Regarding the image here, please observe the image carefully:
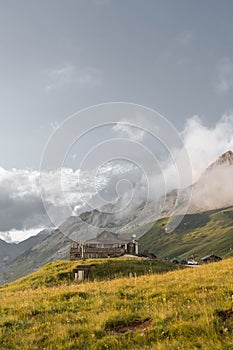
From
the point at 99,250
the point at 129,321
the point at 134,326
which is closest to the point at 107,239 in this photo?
the point at 99,250

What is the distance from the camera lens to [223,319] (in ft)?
33.6

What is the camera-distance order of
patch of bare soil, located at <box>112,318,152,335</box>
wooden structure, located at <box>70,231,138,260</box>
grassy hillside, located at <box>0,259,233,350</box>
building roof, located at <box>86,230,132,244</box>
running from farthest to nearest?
building roof, located at <box>86,230,132,244</box> < wooden structure, located at <box>70,231,138,260</box> < patch of bare soil, located at <box>112,318,152,335</box> < grassy hillside, located at <box>0,259,233,350</box>

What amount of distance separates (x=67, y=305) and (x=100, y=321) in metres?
3.58

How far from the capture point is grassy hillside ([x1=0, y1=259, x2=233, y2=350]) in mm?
9562

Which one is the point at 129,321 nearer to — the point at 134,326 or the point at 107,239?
the point at 134,326

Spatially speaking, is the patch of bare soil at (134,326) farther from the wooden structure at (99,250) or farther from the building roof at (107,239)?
the building roof at (107,239)

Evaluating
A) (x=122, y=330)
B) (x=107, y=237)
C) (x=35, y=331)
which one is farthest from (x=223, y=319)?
(x=107, y=237)

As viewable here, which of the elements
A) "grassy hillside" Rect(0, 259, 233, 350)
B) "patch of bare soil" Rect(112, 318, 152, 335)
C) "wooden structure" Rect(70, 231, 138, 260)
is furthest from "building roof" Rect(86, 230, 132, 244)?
"patch of bare soil" Rect(112, 318, 152, 335)

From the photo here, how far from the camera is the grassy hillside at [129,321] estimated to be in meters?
9.56

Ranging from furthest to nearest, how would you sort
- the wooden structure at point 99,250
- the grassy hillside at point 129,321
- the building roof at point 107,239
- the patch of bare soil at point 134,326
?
the building roof at point 107,239, the wooden structure at point 99,250, the patch of bare soil at point 134,326, the grassy hillside at point 129,321

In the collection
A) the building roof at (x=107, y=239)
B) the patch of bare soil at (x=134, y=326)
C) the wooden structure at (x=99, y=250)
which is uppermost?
the building roof at (x=107, y=239)

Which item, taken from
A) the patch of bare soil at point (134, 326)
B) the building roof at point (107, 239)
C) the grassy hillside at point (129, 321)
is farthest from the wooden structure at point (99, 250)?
the patch of bare soil at point (134, 326)

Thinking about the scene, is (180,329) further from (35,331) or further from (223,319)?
(35,331)

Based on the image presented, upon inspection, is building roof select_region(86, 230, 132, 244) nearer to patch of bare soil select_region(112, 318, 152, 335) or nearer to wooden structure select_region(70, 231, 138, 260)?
wooden structure select_region(70, 231, 138, 260)
